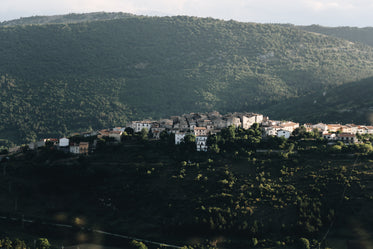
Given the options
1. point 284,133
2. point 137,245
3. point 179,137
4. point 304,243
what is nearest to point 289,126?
point 284,133

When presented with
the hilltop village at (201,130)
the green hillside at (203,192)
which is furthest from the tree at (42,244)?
the hilltop village at (201,130)

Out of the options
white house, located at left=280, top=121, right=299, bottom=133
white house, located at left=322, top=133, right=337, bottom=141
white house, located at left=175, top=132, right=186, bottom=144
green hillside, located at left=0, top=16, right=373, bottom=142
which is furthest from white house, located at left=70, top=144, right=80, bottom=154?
green hillside, located at left=0, top=16, right=373, bottom=142

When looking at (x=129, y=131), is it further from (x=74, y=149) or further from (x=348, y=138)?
(x=348, y=138)

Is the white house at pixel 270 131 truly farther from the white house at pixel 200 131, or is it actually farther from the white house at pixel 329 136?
Result: the white house at pixel 200 131

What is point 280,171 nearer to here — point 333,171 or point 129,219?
point 333,171

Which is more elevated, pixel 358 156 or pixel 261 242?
pixel 358 156

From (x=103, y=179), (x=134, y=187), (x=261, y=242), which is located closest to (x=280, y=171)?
(x=261, y=242)
